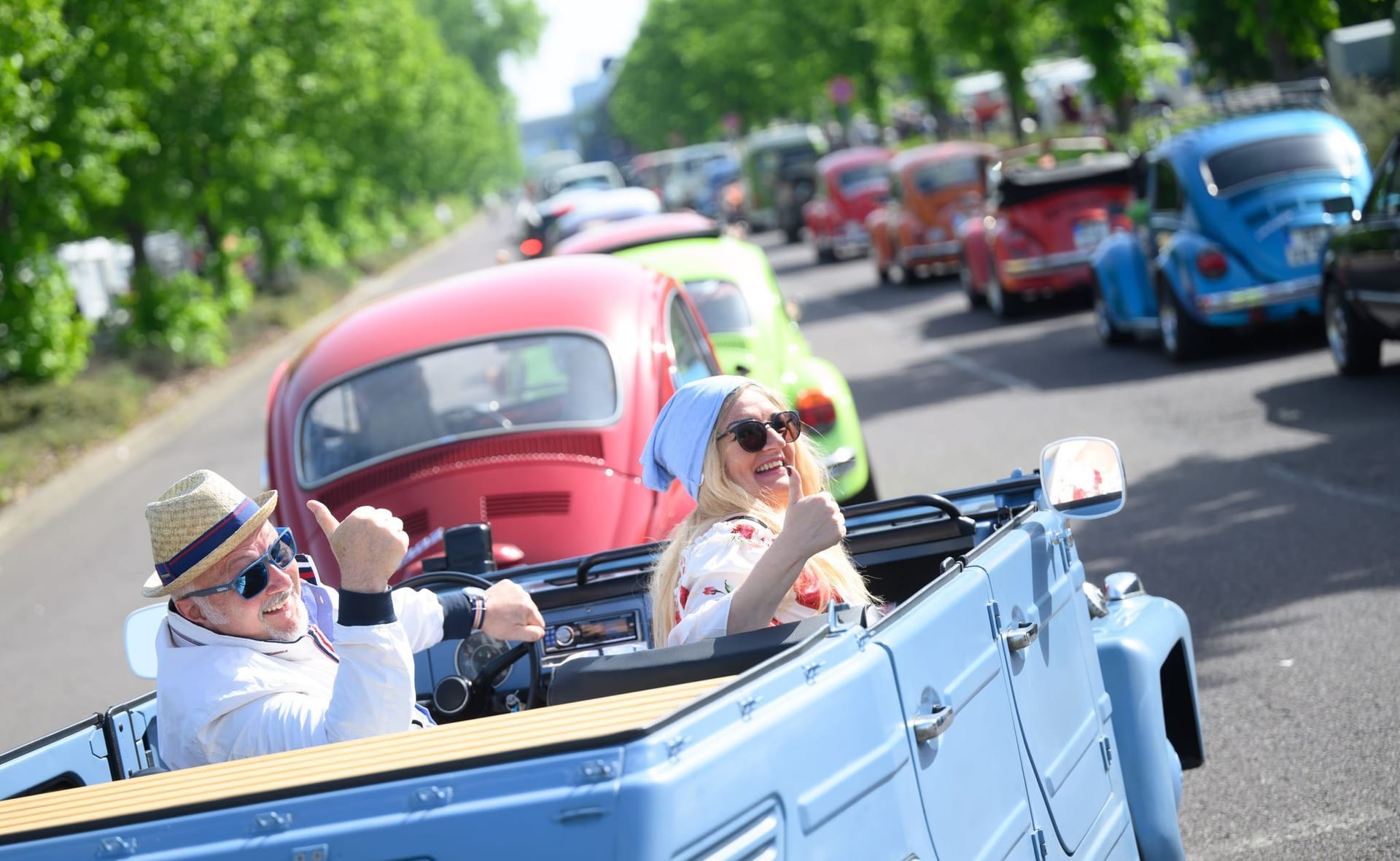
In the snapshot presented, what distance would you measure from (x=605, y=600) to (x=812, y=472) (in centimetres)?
84

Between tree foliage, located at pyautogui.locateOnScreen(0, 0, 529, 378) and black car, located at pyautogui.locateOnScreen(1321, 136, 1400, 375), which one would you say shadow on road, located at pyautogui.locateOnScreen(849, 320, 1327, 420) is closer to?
black car, located at pyautogui.locateOnScreen(1321, 136, 1400, 375)

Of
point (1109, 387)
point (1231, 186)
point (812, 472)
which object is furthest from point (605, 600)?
point (1231, 186)

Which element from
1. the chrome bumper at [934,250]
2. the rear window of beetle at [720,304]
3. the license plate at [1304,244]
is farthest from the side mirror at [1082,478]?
the chrome bumper at [934,250]

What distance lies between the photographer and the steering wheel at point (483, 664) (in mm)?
4078

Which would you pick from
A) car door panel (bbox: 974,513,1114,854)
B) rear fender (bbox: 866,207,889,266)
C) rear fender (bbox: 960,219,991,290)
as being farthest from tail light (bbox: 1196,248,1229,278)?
rear fender (bbox: 866,207,889,266)

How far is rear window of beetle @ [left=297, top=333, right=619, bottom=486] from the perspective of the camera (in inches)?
275

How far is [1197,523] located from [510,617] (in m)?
5.56

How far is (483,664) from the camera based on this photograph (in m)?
4.54

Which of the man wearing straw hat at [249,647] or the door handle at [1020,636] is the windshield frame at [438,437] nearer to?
the man wearing straw hat at [249,647]

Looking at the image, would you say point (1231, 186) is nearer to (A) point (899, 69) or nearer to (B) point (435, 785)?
(B) point (435, 785)

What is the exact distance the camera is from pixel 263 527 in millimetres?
3480

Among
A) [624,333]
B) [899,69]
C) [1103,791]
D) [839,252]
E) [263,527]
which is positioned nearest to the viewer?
[263,527]

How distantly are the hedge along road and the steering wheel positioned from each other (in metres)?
4.57

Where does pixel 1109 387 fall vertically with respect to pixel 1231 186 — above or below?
below
